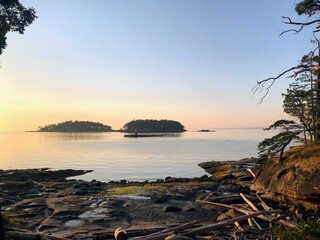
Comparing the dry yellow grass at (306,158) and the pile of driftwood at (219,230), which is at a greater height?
the dry yellow grass at (306,158)

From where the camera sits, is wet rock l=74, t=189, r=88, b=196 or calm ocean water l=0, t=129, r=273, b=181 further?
calm ocean water l=0, t=129, r=273, b=181

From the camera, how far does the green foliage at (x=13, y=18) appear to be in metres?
15.6

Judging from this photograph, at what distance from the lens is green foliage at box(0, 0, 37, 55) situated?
15.6 m

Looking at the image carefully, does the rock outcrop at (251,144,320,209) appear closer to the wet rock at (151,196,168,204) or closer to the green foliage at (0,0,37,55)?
the wet rock at (151,196,168,204)

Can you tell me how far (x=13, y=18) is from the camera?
16203 millimetres

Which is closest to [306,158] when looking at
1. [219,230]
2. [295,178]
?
[295,178]

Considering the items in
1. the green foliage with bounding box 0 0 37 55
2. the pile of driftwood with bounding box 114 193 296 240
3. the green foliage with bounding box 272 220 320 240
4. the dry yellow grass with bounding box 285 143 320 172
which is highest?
the green foliage with bounding box 0 0 37 55

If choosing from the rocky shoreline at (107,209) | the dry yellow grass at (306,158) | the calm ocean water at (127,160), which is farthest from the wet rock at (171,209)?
the calm ocean water at (127,160)

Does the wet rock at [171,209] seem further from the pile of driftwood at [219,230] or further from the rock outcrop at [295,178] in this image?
the pile of driftwood at [219,230]

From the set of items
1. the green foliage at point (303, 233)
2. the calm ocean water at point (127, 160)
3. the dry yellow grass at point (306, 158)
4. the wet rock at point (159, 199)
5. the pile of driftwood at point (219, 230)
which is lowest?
the calm ocean water at point (127, 160)

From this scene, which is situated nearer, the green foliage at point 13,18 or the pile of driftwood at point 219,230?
the pile of driftwood at point 219,230

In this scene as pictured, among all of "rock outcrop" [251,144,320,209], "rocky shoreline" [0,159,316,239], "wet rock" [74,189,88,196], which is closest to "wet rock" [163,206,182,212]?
"rocky shoreline" [0,159,316,239]

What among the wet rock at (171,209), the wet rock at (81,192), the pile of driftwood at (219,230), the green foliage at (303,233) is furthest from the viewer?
the wet rock at (81,192)

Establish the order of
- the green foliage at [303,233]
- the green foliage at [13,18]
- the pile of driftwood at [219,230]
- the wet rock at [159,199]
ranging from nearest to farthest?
the green foliage at [303,233] → the pile of driftwood at [219,230] → the green foliage at [13,18] → the wet rock at [159,199]
